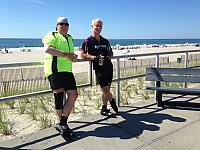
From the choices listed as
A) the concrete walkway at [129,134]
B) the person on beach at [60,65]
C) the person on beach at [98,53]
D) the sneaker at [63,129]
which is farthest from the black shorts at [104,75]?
the sneaker at [63,129]

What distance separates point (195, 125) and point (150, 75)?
1596 millimetres

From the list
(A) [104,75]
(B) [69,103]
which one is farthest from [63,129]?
(A) [104,75]

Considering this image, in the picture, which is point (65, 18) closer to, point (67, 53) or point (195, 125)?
point (67, 53)

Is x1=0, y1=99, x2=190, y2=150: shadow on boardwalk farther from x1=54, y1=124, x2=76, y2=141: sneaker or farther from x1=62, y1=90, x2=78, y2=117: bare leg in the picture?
x1=62, y1=90, x2=78, y2=117: bare leg

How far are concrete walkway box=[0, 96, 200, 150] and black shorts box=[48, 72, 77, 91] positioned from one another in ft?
2.30

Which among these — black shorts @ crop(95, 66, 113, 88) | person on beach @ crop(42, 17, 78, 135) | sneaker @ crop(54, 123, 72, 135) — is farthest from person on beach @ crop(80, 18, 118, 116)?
sneaker @ crop(54, 123, 72, 135)

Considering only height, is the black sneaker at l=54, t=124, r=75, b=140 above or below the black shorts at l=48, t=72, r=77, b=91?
below

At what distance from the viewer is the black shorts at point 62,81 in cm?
412

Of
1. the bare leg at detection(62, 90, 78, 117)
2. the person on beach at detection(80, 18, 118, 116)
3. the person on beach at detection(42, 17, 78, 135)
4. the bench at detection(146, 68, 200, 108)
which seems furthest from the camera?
the bench at detection(146, 68, 200, 108)

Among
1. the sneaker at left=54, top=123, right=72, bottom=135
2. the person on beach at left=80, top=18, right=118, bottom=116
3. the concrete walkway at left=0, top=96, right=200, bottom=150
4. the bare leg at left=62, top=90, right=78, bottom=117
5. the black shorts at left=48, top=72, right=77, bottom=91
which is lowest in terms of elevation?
the concrete walkway at left=0, top=96, right=200, bottom=150

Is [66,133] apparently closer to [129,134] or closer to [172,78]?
[129,134]

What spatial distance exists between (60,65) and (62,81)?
23cm

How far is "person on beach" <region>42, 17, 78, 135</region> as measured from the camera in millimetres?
4035

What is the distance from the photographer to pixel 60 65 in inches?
163
